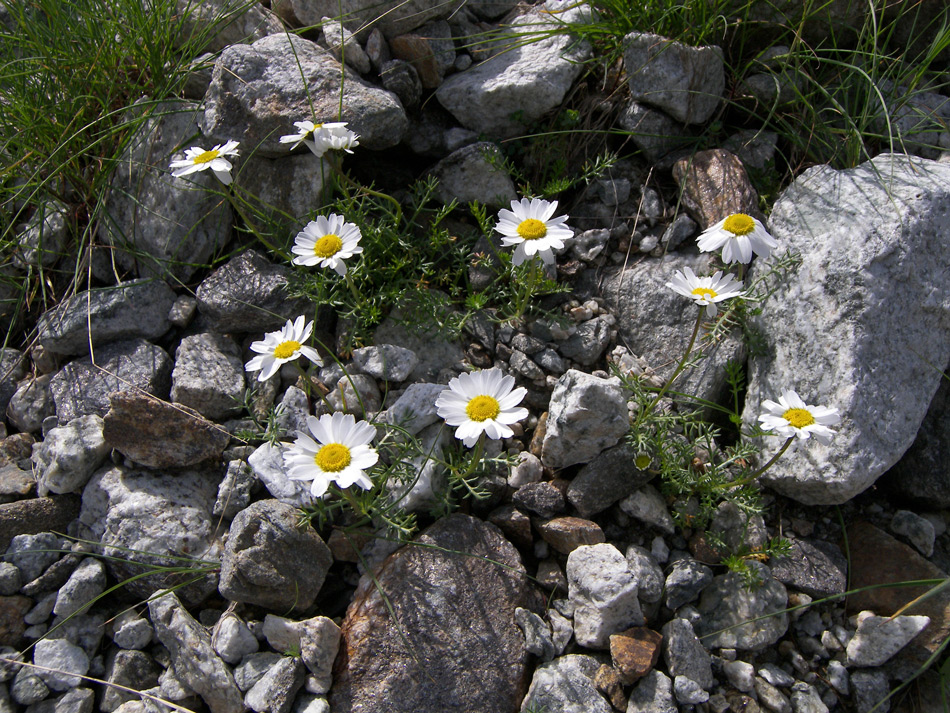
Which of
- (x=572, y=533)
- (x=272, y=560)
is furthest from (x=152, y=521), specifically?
(x=572, y=533)

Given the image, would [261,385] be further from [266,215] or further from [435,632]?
[435,632]

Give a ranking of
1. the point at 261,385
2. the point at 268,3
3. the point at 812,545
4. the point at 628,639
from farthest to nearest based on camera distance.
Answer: the point at 268,3
the point at 261,385
the point at 812,545
the point at 628,639

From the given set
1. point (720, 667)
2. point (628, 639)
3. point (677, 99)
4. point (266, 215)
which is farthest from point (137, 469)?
point (677, 99)

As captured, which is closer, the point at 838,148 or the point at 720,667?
the point at 720,667

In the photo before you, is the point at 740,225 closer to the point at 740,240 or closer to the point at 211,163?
the point at 740,240

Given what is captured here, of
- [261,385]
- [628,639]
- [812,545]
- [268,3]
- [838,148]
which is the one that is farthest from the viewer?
[268,3]

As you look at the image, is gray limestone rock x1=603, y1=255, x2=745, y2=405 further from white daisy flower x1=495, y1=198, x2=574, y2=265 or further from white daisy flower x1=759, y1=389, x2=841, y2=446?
white daisy flower x1=495, y1=198, x2=574, y2=265

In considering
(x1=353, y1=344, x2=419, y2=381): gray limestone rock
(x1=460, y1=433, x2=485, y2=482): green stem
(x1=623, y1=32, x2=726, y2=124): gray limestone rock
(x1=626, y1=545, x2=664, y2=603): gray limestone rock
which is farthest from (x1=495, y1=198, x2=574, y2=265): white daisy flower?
(x1=626, y1=545, x2=664, y2=603): gray limestone rock

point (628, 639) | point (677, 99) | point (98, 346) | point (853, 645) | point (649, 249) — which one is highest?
point (677, 99)

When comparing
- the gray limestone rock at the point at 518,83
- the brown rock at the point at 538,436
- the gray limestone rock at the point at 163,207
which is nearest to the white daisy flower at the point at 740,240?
the brown rock at the point at 538,436
